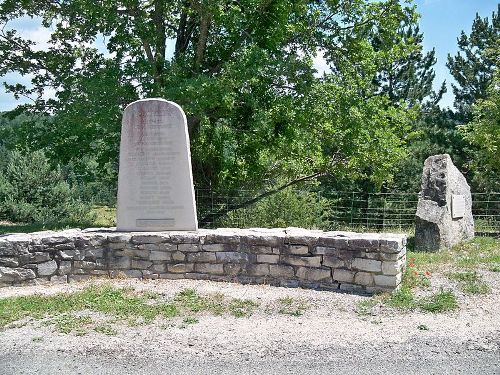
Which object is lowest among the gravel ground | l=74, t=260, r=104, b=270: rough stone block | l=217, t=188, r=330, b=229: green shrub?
the gravel ground

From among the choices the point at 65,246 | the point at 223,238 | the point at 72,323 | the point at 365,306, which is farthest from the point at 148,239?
the point at 365,306

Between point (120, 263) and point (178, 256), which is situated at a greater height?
point (178, 256)

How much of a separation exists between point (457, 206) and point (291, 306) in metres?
6.05

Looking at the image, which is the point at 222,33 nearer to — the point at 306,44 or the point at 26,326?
the point at 306,44

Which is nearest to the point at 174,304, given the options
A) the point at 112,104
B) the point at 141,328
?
the point at 141,328

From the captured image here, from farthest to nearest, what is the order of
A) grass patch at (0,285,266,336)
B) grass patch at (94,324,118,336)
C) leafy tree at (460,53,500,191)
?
leafy tree at (460,53,500,191) → grass patch at (0,285,266,336) → grass patch at (94,324,118,336)

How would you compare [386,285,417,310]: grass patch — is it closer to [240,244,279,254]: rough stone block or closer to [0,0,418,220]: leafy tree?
[240,244,279,254]: rough stone block

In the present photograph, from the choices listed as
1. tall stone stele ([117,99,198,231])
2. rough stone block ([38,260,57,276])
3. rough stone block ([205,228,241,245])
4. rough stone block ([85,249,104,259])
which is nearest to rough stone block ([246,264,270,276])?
rough stone block ([205,228,241,245])

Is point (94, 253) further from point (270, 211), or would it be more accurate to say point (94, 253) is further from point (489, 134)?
point (489, 134)

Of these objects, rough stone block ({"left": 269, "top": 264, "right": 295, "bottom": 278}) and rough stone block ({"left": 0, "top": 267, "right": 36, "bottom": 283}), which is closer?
rough stone block ({"left": 269, "top": 264, "right": 295, "bottom": 278})

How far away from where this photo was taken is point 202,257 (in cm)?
719

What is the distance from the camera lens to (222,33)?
1395 cm

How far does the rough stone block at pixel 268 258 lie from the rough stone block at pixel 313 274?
1.06ft

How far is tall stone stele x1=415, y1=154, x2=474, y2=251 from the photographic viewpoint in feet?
33.3
